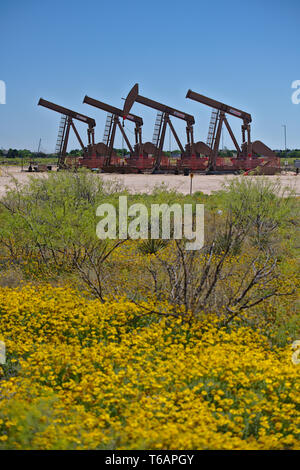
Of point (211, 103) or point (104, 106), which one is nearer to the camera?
point (211, 103)

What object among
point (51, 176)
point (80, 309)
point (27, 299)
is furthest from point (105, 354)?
point (51, 176)

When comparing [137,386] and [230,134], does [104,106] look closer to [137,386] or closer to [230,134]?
[230,134]

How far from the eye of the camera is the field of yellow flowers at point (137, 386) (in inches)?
140

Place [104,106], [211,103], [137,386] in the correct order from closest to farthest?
[137,386] → [211,103] → [104,106]

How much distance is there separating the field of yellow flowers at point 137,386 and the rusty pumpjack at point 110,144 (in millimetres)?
32925

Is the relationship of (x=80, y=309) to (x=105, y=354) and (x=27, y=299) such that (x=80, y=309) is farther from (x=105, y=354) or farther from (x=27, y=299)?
(x=105, y=354)

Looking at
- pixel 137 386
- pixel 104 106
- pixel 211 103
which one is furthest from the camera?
pixel 104 106

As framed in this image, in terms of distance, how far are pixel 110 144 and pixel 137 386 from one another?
116 feet

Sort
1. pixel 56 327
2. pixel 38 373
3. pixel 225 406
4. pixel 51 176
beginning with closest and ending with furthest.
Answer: pixel 225 406
pixel 38 373
pixel 56 327
pixel 51 176

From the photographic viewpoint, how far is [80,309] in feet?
22.5

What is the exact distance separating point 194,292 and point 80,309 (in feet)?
5.30

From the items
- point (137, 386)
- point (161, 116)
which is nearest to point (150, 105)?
point (161, 116)

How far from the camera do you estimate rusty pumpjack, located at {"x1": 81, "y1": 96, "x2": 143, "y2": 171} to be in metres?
38.0

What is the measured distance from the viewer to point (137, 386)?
15.1ft
